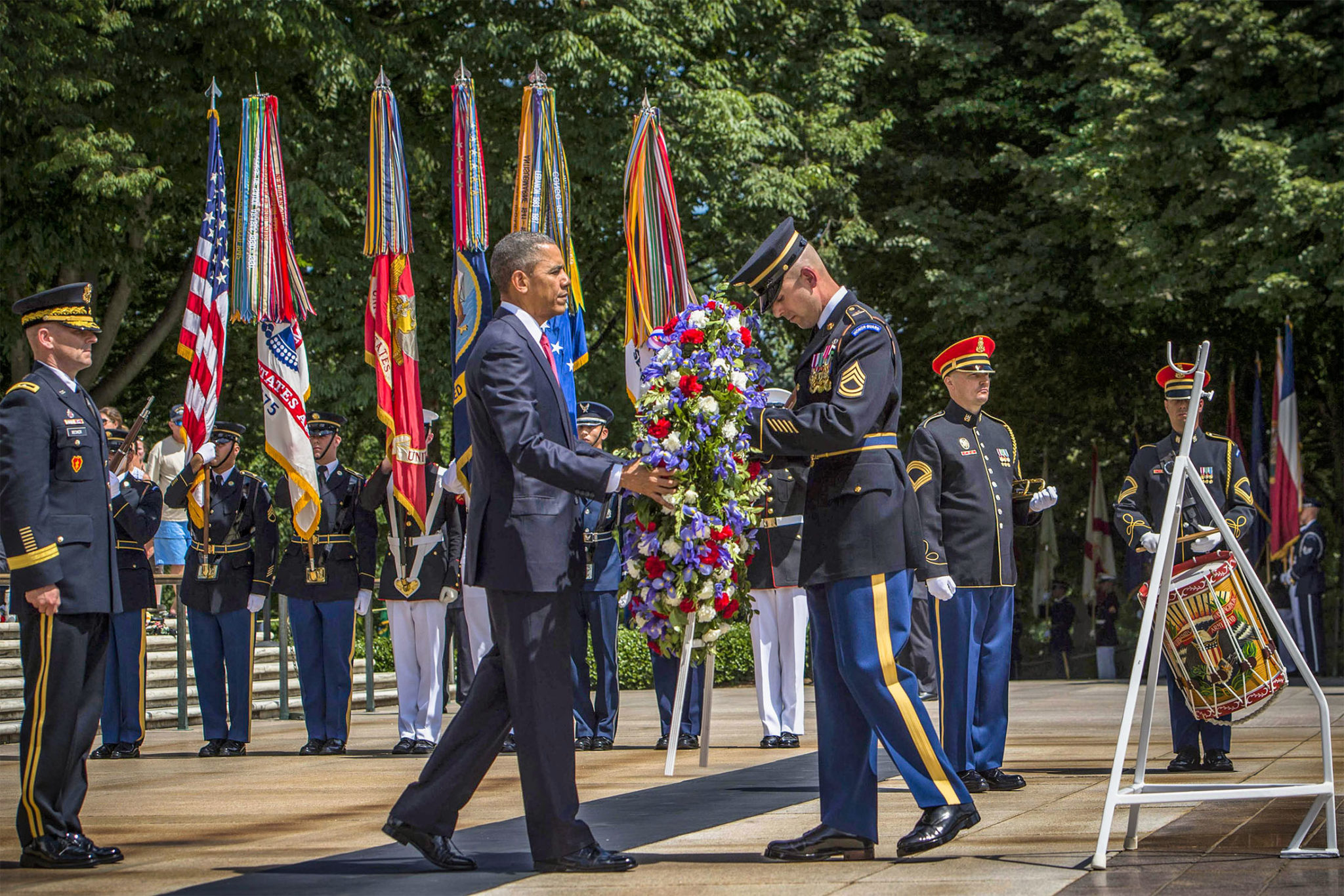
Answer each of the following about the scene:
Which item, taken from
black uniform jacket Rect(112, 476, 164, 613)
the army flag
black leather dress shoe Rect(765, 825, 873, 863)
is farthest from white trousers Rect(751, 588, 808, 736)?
black leather dress shoe Rect(765, 825, 873, 863)

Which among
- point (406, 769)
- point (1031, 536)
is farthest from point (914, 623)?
point (1031, 536)

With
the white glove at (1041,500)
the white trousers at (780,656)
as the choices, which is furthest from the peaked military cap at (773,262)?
the white trousers at (780,656)

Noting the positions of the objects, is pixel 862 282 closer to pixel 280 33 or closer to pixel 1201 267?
pixel 1201 267

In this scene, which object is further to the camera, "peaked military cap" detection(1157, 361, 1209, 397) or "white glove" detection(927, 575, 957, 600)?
"peaked military cap" detection(1157, 361, 1209, 397)

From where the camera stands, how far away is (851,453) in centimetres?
580

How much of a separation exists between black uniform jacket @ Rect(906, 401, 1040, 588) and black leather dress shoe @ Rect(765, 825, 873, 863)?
256 cm

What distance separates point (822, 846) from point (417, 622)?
6032mm

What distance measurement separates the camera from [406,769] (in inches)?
389

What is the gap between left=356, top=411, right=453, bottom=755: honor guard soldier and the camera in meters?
11.2

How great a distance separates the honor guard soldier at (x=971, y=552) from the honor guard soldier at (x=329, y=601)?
15.6 ft

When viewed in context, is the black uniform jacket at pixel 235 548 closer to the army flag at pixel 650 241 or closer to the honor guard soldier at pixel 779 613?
the army flag at pixel 650 241

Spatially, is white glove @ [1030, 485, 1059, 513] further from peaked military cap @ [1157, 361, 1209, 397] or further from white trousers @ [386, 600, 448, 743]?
white trousers @ [386, 600, 448, 743]

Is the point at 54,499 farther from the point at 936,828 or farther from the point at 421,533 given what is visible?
the point at 421,533

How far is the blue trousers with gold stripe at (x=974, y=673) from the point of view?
26.1ft
